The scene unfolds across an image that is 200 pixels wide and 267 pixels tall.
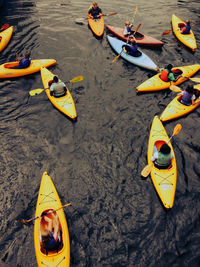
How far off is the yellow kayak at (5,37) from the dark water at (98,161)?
1.48 feet

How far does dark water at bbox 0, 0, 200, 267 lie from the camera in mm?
5715

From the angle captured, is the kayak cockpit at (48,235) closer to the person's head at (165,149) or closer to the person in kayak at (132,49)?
the person's head at (165,149)

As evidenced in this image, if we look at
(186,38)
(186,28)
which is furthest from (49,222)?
(186,28)

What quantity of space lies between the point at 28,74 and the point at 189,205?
33.8 feet

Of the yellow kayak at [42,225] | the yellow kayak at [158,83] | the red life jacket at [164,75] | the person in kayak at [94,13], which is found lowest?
the yellow kayak at [42,225]

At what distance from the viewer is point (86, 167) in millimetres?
7473

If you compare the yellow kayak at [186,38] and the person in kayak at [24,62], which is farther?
the yellow kayak at [186,38]

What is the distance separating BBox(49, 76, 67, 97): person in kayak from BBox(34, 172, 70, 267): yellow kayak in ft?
13.6

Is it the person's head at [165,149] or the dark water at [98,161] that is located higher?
the person's head at [165,149]

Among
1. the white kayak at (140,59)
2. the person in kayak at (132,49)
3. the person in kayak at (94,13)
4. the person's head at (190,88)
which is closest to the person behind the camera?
the person's head at (190,88)

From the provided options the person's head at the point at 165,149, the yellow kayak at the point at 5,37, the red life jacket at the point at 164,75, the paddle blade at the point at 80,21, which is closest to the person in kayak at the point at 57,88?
the red life jacket at the point at 164,75

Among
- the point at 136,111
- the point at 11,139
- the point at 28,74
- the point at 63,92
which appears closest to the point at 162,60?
the point at 136,111

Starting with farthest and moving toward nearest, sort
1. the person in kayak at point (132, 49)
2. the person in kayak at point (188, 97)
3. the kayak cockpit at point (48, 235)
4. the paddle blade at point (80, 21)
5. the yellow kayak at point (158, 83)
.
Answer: the paddle blade at point (80, 21) < the person in kayak at point (132, 49) < the yellow kayak at point (158, 83) < the person in kayak at point (188, 97) < the kayak cockpit at point (48, 235)

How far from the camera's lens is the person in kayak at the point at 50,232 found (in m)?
4.93
